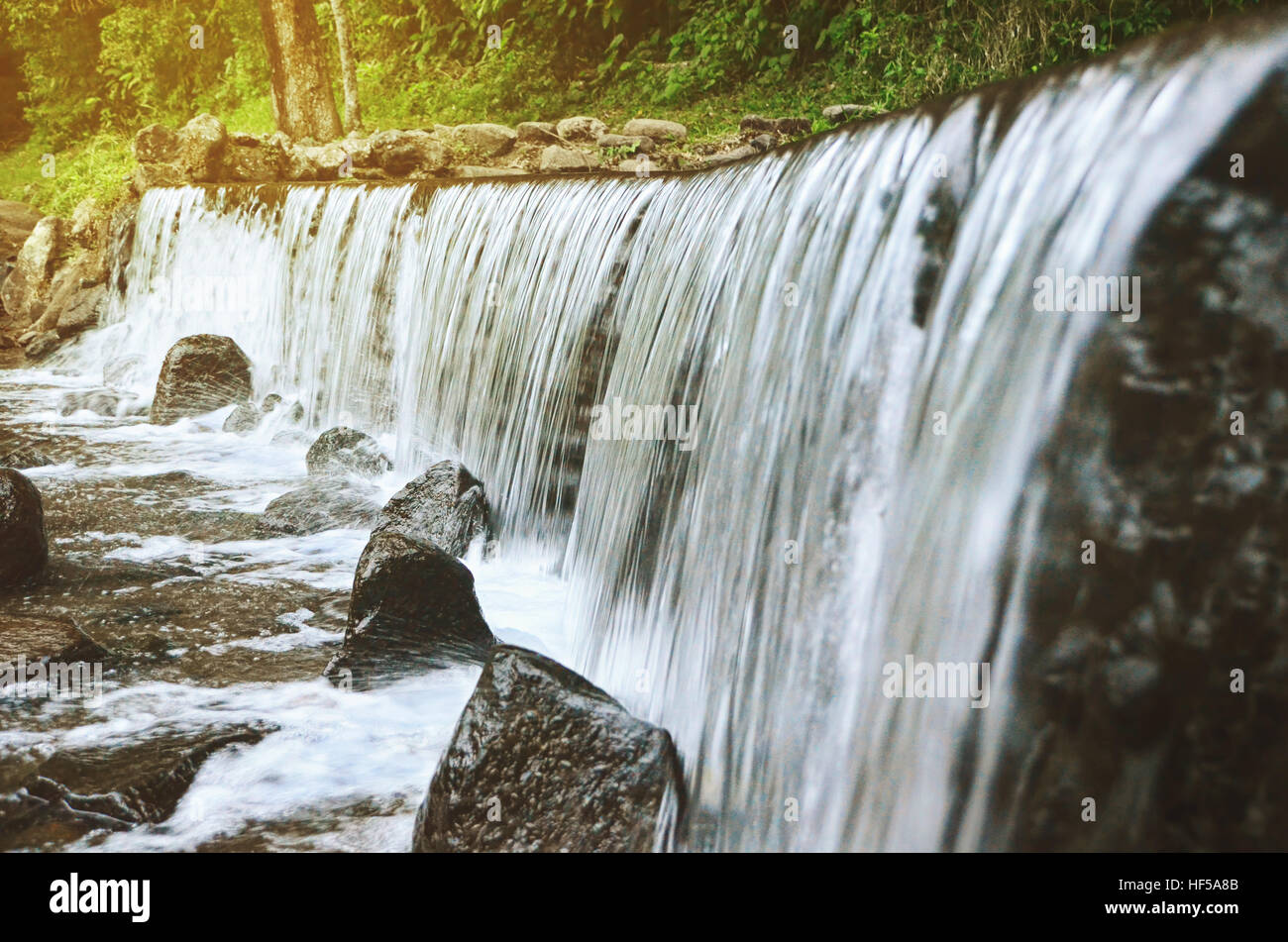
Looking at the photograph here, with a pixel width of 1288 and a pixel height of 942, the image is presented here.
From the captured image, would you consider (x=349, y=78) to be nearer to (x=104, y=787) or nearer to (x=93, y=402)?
(x=93, y=402)

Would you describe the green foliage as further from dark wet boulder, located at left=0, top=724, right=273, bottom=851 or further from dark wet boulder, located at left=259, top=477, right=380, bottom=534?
dark wet boulder, located at left=0, top=724, right=273, bottom=851

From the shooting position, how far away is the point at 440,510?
6645 millimetres

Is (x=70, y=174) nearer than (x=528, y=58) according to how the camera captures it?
No

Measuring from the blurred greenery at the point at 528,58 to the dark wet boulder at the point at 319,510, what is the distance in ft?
17.8

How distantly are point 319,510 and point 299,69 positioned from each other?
10338mm

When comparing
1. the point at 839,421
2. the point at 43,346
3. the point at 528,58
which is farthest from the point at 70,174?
the point at 839,421

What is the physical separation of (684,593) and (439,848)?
133cm

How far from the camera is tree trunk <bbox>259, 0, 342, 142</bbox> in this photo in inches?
602

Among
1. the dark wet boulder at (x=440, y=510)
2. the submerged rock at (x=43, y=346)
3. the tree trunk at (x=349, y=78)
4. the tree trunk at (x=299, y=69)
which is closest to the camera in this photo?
the dark wet boulder at (x=440, y=510)

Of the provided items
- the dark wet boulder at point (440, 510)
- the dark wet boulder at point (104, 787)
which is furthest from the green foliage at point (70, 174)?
the dark wet boulder at point (104, 787)

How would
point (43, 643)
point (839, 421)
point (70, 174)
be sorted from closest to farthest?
point (839, 421), point (43, 643), point (70, 174)

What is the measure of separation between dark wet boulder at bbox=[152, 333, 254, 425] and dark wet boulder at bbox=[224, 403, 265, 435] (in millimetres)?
520

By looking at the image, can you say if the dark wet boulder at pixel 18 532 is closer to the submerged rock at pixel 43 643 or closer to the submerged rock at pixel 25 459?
the submerged rock at pixel 43 643

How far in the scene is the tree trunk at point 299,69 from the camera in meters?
15.3
